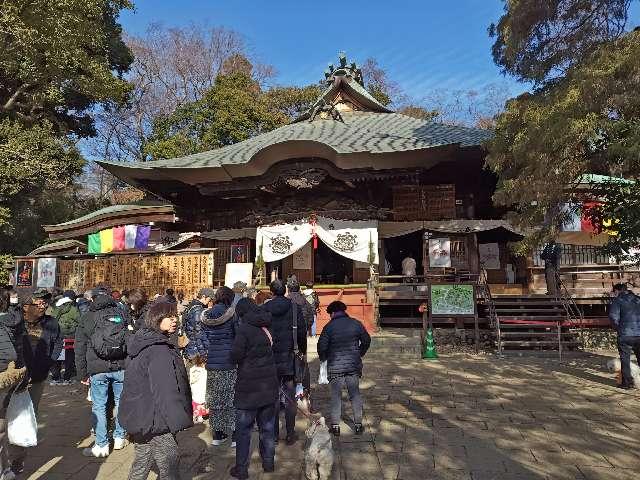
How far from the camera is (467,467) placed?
4328 millimetres

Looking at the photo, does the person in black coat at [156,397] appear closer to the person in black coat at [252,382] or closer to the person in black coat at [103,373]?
the person in black coat at [252,382]

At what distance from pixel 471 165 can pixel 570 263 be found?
184 inches

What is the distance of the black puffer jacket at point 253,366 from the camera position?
13.3 feet

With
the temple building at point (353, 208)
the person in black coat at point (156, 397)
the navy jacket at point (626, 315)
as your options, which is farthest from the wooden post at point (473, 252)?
the person in black coat at point (156, 397)

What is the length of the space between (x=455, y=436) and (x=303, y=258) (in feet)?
36.2

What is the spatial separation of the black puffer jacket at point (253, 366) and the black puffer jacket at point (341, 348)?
1166mm

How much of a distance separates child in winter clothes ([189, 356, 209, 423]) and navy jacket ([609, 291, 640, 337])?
6.20m

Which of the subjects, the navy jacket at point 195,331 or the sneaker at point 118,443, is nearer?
the sneaker at point 118,443

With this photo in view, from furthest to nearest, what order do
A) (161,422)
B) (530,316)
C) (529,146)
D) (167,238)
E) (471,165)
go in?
1. (167,238)
2. (471,165)
3. (530,316)
4. (529,146)
5. (161,422)

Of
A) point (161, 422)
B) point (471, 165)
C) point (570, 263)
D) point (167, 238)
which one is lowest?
point (161, 422)

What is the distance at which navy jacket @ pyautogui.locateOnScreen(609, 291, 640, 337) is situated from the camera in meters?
7.04

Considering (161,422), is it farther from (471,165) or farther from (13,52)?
(13,52)

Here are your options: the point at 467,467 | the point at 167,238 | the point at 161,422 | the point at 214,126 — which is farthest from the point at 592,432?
the point at 214,126

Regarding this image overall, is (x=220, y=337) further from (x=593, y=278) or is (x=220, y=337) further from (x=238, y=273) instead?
(x=593, y=278)
